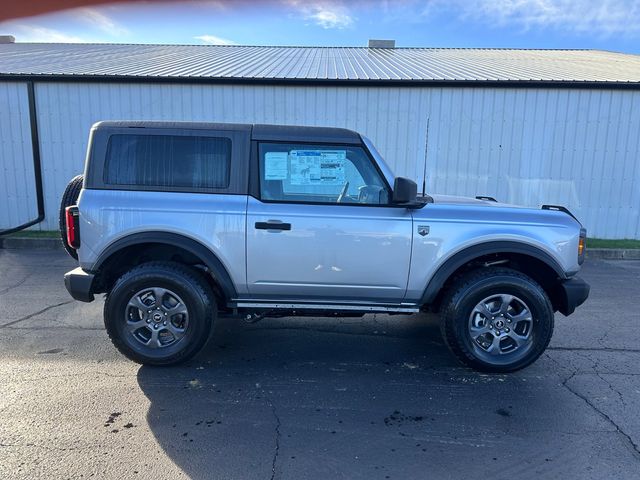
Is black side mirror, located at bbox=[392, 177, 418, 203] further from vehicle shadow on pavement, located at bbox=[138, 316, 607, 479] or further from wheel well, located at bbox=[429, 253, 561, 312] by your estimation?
vehicle shadow on pavement, located at bbox=[138, 316, 607, 479]

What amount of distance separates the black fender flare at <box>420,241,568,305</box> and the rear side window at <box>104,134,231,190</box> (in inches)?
75.6

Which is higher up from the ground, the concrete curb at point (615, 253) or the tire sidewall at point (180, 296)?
the tire sidewall at point (180, 296)

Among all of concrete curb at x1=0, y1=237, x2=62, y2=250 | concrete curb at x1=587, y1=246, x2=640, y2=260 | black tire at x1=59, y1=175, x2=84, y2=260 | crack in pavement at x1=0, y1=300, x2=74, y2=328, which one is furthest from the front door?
concrete curb at x1=0, y1=237, x2=62, y2=250

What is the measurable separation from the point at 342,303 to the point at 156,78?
8.01 metres

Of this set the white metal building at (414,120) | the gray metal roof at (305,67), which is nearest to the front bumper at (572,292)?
the white metal building at (414,120)

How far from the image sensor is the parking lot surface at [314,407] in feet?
8.65

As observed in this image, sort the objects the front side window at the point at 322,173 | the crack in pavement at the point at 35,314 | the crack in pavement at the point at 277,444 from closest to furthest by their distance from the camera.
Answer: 1. the crack in pavement at the point at 277,444
2. the front side window at the point at 322,173
3. the crack in pavement at the point at 35,314

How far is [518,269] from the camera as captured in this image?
4.09 m

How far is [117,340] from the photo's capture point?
3.77 metres

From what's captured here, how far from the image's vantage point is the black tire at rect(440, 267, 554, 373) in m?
3.73

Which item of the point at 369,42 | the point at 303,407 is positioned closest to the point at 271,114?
the point at 303,407

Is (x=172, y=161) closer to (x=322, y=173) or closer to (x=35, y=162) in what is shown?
(x=322, y=173)

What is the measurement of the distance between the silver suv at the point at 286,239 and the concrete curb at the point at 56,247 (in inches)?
231

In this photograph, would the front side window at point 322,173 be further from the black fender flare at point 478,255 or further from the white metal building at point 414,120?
the white metal building at point 414,120
